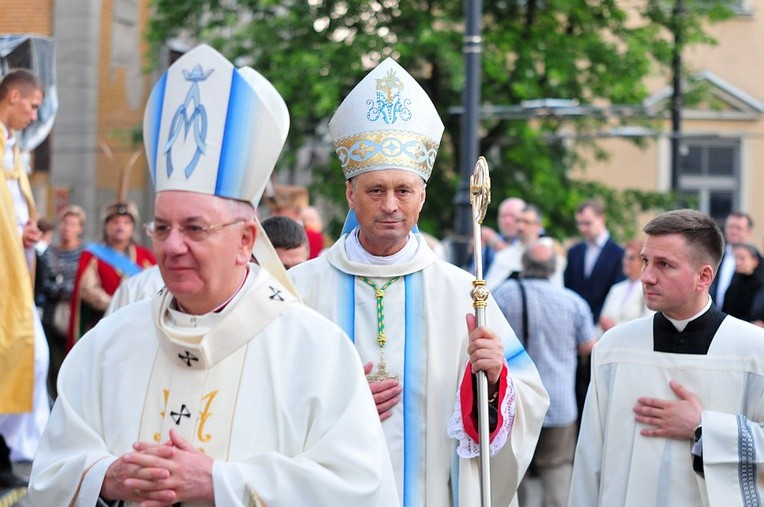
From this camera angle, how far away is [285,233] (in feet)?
20.5

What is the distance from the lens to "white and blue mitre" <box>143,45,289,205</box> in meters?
3.79

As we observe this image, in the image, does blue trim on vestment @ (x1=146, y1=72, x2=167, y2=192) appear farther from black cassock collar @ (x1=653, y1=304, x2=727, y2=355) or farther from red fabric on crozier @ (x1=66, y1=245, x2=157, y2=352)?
red fabric on crozier @ (x1=66, y1=245, x2=157, y2=352)

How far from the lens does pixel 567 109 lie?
18.3 meters

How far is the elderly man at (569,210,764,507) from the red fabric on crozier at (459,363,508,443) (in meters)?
0.47

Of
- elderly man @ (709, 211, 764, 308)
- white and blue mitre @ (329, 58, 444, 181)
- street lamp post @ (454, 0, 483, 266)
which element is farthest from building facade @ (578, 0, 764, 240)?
white and blue mitre @ (329, 58, 444, 181)

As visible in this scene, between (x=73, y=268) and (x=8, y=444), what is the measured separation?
8.09ft

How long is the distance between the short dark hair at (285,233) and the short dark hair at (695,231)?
5.75 feet

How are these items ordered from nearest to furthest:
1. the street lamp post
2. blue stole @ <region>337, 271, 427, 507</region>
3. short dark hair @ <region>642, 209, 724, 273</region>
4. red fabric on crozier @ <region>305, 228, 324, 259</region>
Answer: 1. blue stole @ <region>337, 271, 427, 507</region>
2. short dark hair @ <region>642, 209, 724, 273</region>
3. red fabric on crozier @ <region>305, 228, 324, 259</region>
4. the street lamp post

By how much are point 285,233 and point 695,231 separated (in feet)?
6.43

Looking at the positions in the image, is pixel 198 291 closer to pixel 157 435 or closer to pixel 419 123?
pixel 157 435

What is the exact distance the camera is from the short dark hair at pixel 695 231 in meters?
5.02

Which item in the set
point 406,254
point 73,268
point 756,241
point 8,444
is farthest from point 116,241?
point 756,241

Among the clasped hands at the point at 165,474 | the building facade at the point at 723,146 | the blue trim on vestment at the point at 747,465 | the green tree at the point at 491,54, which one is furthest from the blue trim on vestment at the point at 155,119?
the building facade at the point at 723,146

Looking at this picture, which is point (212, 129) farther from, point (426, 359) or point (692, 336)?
point (692, 336)
